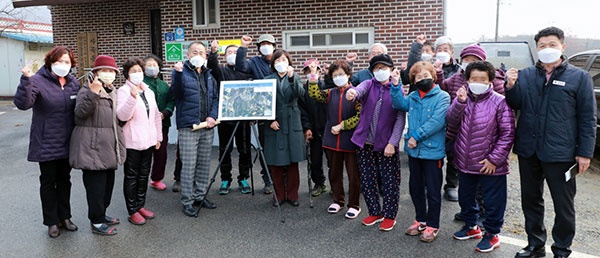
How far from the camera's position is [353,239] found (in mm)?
4109

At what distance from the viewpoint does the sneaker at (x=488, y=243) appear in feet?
12.5

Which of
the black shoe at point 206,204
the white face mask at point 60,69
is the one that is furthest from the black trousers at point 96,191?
the black shoe at point 206,204

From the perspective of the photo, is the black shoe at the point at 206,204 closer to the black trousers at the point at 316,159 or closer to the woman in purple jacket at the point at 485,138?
the black trousers at the point at 316,159

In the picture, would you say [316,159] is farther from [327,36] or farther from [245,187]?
[327,36]

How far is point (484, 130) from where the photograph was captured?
12.2 feet

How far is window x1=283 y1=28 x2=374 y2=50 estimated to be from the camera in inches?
351

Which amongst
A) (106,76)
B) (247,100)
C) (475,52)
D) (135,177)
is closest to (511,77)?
(475,52)

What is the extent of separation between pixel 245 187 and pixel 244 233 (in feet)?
4.86

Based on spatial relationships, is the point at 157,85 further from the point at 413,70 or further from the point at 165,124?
the point at 413,70

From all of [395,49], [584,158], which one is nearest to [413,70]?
[584,158]

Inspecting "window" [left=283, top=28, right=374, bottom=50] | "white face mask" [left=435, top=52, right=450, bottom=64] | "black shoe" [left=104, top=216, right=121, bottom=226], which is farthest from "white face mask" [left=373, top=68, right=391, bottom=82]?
"window" [left=283, top=28, right=374, bottom=50]

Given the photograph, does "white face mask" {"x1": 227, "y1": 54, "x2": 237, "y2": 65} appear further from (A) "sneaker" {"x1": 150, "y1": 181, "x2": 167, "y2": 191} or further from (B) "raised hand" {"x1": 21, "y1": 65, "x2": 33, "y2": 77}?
(B) "raised hand" {"x1": 21, "y1": 65, "x2": 33, "y2": 77}

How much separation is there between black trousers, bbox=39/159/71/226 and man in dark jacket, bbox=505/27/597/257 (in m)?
4.12

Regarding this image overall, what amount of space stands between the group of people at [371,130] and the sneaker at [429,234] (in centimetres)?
1
